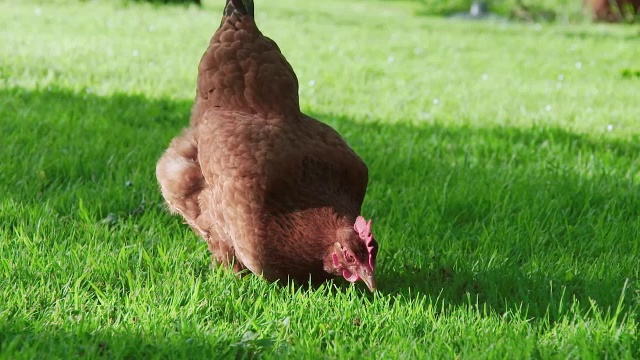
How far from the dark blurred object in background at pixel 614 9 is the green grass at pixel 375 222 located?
28.0 feet

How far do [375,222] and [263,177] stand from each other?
1051 millimetres

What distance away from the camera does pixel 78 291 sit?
2.87 meters

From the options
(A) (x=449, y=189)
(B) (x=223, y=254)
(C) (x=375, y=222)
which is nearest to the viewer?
(B) (x=223, y=254)

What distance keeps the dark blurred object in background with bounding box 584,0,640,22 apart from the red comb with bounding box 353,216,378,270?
14.9 m

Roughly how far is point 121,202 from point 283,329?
1577 millimetres

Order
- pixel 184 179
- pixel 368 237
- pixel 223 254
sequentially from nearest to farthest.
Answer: pixel 368 237 < pixel 223 254 < pixel 184 179

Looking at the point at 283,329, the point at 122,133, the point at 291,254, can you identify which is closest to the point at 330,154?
the point at 291,254

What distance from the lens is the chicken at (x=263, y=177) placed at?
115 inches

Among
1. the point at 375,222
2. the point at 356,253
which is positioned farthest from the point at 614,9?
the point at 356,253

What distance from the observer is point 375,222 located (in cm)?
390

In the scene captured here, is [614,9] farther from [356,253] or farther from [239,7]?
[356,253]

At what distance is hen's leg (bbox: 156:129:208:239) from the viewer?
136 inches

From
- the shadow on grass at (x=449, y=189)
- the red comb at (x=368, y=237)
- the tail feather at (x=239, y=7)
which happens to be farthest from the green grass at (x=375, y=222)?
the tail feather at (x=239, y=7)

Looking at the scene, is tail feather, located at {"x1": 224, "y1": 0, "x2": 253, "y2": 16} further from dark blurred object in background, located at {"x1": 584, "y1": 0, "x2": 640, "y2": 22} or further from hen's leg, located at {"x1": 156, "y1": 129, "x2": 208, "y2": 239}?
dark blurred object in background, located at {"x1": 584, "y1": 0, "x2": 640, "y2": 22}
